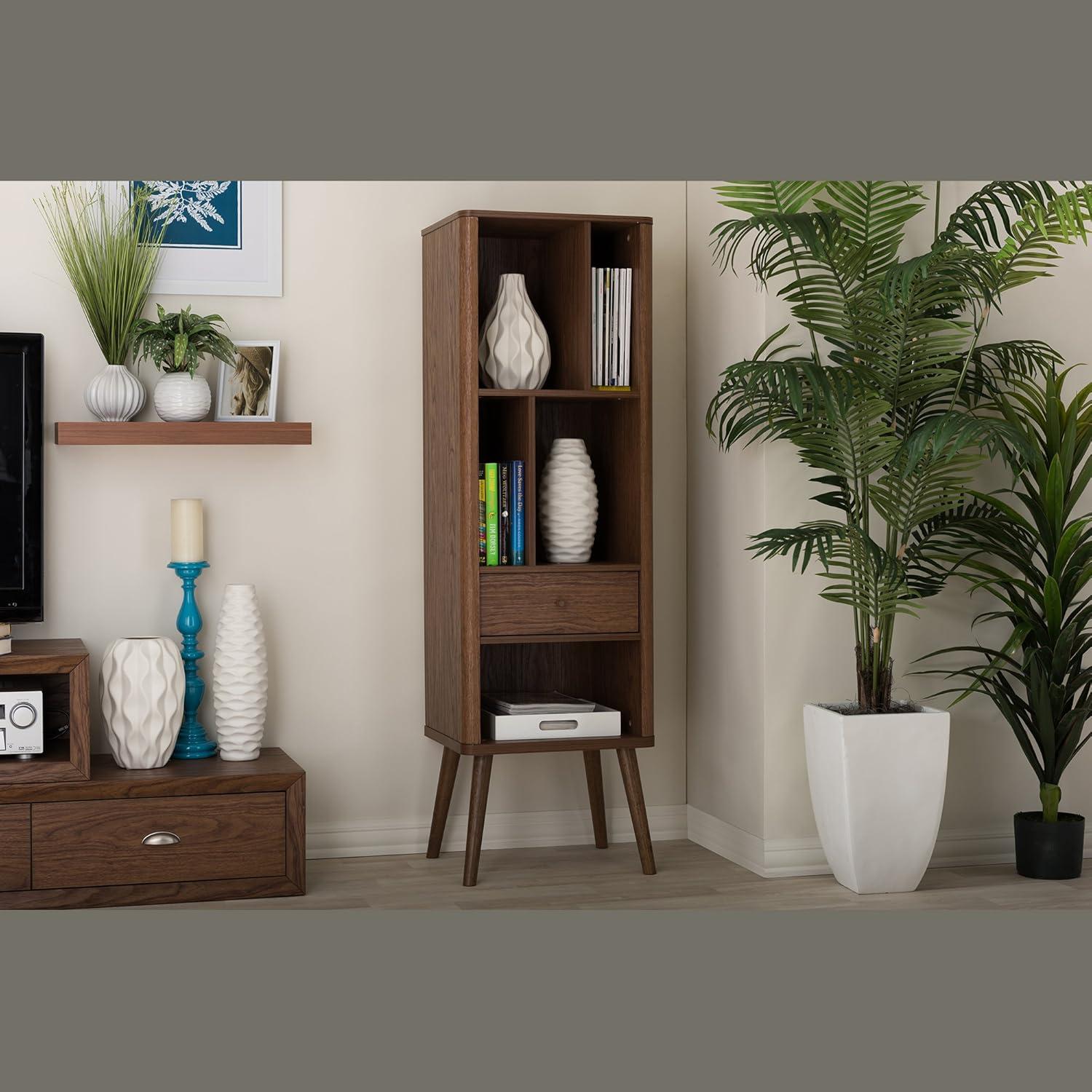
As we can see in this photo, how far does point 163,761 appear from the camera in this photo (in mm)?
3547

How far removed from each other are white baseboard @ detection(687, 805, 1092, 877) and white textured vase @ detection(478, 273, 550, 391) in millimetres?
1369

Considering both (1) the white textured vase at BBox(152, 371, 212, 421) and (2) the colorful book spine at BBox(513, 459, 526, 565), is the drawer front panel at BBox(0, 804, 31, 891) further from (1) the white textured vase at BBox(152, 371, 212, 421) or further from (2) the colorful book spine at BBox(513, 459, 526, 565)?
(2) the colorful book spine at BBox(513, 459, 526, 565)

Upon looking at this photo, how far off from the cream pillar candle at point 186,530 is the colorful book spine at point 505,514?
0.81 metres

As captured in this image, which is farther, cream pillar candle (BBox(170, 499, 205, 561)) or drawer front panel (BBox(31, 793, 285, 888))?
cream pillar candle (BBox(170, 499, 205, 561))

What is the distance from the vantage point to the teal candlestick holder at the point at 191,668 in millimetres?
3697

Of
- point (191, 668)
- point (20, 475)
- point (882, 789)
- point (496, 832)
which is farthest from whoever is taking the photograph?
point (496, 832)

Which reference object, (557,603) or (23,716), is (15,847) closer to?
(23,716)

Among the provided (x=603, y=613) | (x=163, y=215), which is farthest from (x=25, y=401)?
(x=603, y=613)

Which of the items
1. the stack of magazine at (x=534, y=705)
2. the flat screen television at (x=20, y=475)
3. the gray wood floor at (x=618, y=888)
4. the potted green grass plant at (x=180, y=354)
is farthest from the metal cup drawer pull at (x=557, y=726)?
the flat screen television at (x=20, y=475)

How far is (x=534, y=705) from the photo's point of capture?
3.70 m

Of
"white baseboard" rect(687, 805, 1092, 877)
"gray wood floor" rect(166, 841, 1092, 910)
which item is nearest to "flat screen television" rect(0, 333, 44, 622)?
"gray wood floor" rect(166, 841, 1092, 910)

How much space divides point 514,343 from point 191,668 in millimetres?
1238

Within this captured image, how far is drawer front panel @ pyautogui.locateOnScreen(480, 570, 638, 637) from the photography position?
3594 mm

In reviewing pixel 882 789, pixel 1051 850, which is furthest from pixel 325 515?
pixel 1051 850
